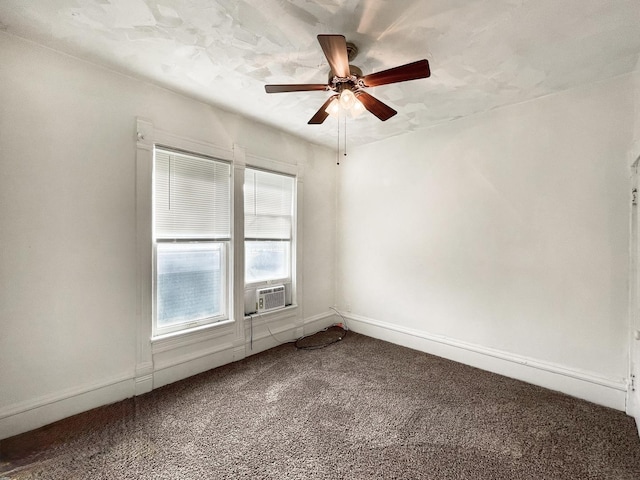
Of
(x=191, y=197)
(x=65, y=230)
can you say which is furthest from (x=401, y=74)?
(x=65, y=230)

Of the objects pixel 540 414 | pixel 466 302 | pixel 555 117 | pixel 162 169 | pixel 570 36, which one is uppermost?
pixel 570 36

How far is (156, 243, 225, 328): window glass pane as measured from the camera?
2.74 m

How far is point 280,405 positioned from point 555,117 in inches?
142

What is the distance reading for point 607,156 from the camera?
2.43 meters

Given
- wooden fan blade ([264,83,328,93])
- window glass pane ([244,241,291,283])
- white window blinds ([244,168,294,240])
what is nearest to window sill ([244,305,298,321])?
window glass pane ([244,241,291,283])

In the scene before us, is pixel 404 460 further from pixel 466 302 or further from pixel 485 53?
pixel 485 53

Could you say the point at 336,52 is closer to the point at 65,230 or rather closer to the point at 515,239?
the point at 65,230

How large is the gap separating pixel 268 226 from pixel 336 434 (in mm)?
2382

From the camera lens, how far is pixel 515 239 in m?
2.89

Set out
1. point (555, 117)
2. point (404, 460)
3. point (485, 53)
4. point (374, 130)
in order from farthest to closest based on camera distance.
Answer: point (374, 130) < point (555, 117) < point (485, 53) < point (404, 460)

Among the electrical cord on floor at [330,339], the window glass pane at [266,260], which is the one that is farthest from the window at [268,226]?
the electrical cord on floor at [330,339]

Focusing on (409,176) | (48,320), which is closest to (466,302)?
(409,176)

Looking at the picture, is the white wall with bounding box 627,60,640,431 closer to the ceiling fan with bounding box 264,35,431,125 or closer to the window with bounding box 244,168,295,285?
the ceiling fan with bounding box 264,35,431,125

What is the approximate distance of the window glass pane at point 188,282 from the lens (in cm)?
274
